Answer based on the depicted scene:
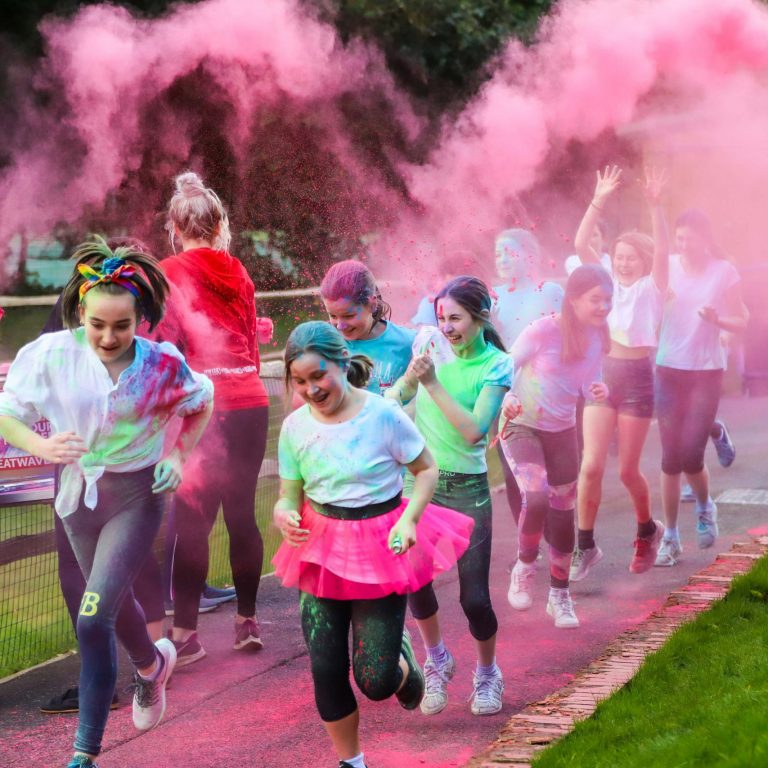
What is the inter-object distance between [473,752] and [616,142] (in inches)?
265

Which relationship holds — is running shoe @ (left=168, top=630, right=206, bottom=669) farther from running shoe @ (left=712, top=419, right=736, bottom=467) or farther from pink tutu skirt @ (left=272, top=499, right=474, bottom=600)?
running shoe @ (left=712, top=419, right=736, bottom=467)

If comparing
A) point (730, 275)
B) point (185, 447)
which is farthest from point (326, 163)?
point (185, 447)

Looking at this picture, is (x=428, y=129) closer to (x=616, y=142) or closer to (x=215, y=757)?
(x=616, y=142)

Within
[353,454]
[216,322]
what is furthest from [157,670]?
[216,322]

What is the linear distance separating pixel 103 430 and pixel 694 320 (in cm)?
433

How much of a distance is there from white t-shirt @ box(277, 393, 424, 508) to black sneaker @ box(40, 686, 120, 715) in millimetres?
1606

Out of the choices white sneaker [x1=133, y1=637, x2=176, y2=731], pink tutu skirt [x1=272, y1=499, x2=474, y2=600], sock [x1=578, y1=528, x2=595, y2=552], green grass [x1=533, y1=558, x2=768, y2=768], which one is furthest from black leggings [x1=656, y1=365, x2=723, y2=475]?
white sneaker [x1=133, y1=637, x2=176, y2=731]

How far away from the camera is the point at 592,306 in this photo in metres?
7.02

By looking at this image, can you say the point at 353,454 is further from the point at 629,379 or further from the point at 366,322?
the point at 629,379

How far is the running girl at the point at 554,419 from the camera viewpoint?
6.72 m

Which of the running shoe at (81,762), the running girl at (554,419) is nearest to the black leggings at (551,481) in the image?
the running girl at (554,419)

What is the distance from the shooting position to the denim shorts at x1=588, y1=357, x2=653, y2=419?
772 centimetres

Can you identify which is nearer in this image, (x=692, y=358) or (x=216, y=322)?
(x=216, y=322)

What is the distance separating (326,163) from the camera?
1065 cm
